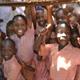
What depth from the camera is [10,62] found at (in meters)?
1.37

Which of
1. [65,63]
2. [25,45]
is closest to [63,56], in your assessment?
[65,63]

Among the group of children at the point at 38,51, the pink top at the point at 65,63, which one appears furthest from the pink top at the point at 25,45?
the pink top at the point at 65,63

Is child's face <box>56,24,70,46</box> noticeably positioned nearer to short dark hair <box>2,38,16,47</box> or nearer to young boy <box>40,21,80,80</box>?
young boy <box>40,21,80,80</box>

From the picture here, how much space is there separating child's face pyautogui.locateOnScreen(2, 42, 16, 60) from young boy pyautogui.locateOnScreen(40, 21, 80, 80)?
129 mm

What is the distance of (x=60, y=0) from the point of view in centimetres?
120

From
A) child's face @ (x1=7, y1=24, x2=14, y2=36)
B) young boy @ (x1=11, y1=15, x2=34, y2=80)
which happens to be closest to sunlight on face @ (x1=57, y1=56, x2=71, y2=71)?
young boy @ (x1=11, y1=15, x2=34, y2=80)

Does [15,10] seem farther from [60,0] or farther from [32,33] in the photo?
[60,0]

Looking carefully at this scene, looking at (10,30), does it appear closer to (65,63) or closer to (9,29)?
(9,29)

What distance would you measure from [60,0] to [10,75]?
41 cm

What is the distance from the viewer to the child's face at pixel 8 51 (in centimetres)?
134

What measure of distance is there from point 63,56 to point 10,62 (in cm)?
24

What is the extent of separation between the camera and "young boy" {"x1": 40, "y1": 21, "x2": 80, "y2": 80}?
132 cm

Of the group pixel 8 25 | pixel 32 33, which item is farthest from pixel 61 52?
pixel 8 25

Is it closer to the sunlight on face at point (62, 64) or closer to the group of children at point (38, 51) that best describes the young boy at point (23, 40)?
the group of children at point (38, 51)
